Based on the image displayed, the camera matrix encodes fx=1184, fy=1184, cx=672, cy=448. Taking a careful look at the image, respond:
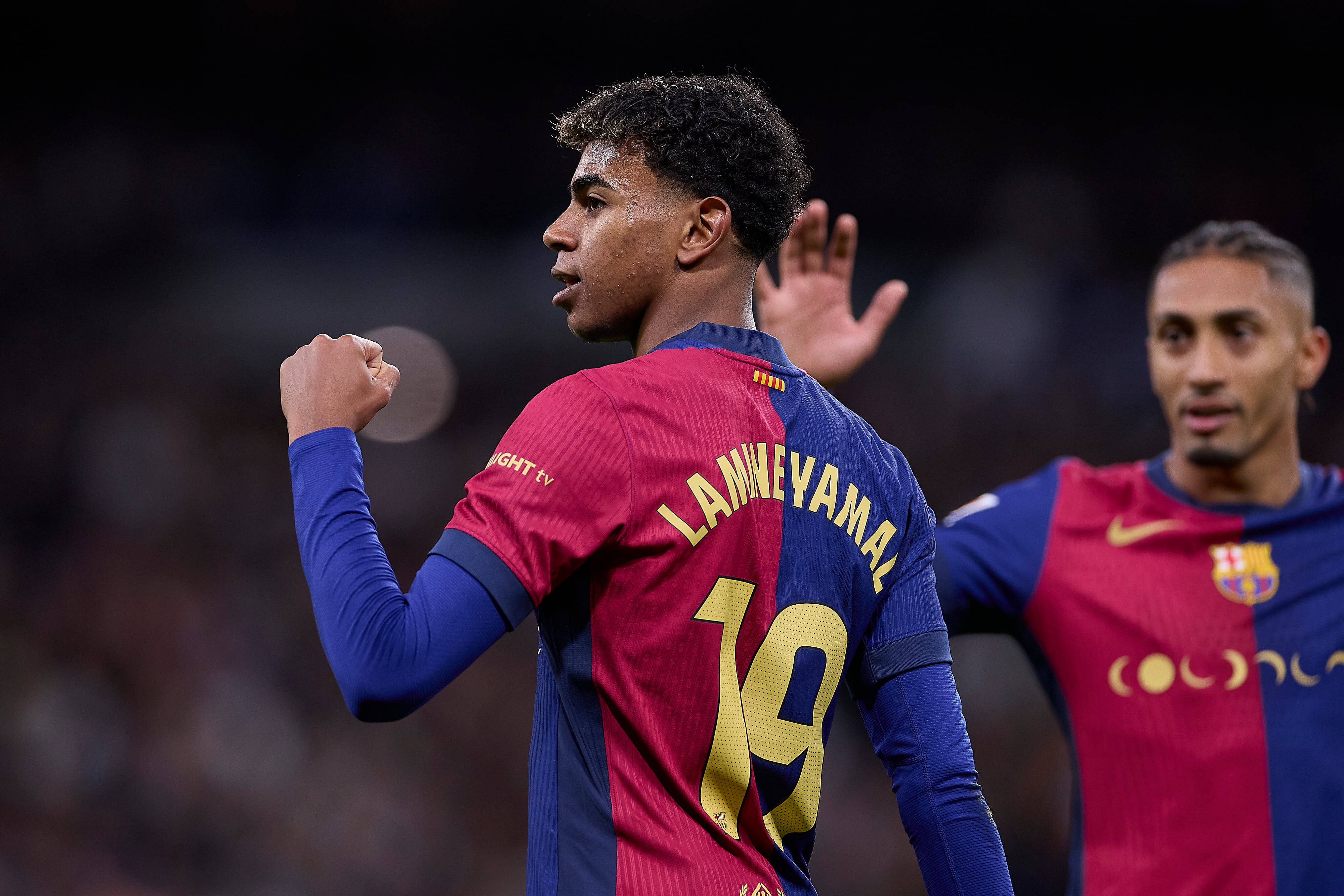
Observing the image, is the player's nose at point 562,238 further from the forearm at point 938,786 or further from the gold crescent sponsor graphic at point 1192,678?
the gold crescent sponsor graphic at point 1192,678

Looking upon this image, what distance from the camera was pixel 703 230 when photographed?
5.81 feet

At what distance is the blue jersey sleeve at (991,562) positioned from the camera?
9.73ft

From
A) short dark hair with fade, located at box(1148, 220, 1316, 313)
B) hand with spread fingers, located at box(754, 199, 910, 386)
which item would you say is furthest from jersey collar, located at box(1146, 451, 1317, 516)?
hand with spread fingers, located at box(754, 199, 910, 386)

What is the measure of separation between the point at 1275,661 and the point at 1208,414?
0.65 m

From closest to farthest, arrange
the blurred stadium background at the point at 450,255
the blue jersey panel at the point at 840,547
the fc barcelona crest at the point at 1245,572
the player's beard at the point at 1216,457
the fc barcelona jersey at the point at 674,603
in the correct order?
the fc barcelona jersey at the point at 674,603 → the blue jersey panel at the point at 840,547 → the fc barcelona crest at the point at 1245,572 → the player's beard at the point at 1216,457 → the blurred stadium background at the point at 450,255

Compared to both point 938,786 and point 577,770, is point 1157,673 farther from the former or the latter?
point 577,770

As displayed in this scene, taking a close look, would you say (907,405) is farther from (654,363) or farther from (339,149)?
(654,363)

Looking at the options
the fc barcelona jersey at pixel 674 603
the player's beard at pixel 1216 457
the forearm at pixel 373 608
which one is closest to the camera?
the forearm at pixel 373 608

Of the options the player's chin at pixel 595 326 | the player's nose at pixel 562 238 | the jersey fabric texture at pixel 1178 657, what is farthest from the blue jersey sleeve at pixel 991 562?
the player's nose at pixel 562 238

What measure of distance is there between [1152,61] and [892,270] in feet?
7.25

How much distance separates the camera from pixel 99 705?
686 centimetres

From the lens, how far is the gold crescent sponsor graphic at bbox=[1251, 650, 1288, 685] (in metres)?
2.79

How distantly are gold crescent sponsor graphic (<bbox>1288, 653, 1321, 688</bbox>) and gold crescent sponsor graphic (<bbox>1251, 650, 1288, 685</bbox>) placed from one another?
0.04 ft

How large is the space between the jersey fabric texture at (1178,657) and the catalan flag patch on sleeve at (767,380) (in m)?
1.34
